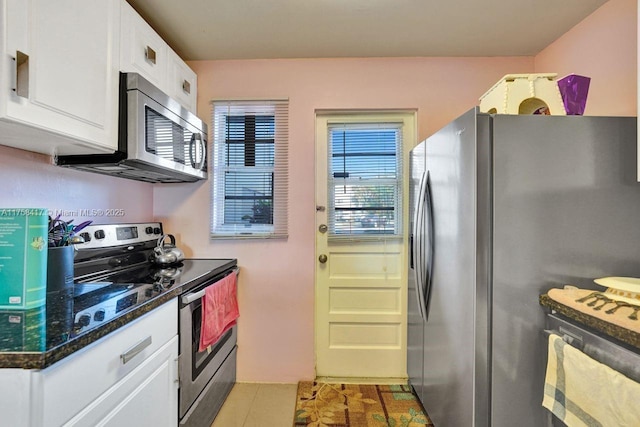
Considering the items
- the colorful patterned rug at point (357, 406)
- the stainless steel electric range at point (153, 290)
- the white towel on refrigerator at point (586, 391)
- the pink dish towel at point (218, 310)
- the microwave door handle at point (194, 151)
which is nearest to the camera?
the white towel on refrigerator at point (586, 391)

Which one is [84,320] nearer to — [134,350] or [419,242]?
[134,350]

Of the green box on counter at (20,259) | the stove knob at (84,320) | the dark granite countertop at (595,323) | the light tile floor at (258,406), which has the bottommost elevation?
the light tile floor at (258,406)

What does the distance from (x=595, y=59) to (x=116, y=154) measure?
2616 millimetres

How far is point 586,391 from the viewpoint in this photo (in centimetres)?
94

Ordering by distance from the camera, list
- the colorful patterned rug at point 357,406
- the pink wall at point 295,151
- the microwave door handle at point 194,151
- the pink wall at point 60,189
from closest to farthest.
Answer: the pink wall at point 60,189, the colorful patterned rug at point 357,406, the microwave door handle at point 194,151, the pink wall at point 295,151

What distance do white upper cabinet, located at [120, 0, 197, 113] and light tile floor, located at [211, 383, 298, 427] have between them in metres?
2.01

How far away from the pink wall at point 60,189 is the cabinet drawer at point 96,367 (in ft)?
2.66

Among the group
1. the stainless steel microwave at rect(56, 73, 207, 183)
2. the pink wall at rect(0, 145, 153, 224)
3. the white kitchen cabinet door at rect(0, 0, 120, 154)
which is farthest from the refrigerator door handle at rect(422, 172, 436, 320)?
the pink wall at rect(0, 145, 153, 224)

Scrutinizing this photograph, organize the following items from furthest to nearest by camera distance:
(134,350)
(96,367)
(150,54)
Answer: (150,54)
(134,350)
(96,367)

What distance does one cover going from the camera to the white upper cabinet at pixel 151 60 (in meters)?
1.45

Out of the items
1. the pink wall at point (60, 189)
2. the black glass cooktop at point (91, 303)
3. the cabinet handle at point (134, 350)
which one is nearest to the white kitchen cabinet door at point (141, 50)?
the pink wall at point (60, 189)

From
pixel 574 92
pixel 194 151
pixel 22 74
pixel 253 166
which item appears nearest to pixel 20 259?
pixel 22 74

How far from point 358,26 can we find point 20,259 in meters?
1.97

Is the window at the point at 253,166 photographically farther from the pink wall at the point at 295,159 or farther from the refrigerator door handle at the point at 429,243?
the refrigerator door handle at the point at 429,243
